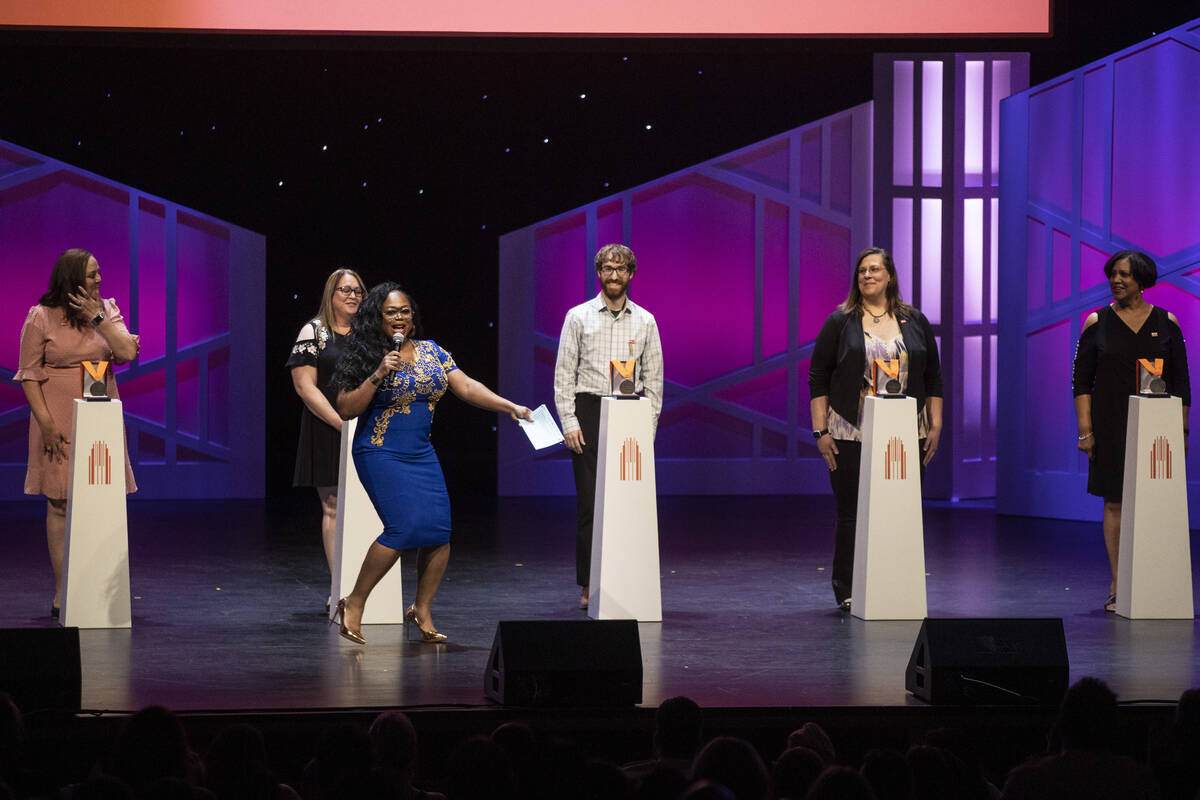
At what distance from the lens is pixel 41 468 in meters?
5.81

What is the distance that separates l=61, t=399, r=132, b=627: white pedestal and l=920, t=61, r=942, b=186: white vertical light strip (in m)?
6.56

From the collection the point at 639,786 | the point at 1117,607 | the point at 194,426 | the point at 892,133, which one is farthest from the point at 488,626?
the point at 892,133

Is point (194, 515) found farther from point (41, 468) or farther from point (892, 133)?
point (892, 133)

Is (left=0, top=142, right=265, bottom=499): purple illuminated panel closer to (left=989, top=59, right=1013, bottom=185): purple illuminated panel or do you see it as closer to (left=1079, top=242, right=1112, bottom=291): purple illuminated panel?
(left=989, top=59, right=1013, bottom=185): purple illuminated panel

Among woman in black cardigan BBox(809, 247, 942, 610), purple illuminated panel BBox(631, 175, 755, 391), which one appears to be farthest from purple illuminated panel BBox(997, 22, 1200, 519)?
woman in black cardigan BBox(809, 247, 942, 610)

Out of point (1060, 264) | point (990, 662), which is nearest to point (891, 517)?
point (990, 662)

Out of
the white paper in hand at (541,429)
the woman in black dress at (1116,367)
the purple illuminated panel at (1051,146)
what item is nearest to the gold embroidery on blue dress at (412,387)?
the white paper in hand at (541,429)

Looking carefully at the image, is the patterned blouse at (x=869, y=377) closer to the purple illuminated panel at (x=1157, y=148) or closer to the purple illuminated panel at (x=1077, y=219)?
the purple illuminated panel at (x=1077, y=219)

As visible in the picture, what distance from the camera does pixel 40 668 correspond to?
392cm

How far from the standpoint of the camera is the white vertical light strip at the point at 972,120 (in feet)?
34.2

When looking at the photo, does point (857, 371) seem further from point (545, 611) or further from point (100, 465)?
point (100, 465)

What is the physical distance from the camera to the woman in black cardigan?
5.99 m

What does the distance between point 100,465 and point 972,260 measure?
265 inches

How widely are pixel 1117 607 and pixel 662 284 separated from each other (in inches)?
208
